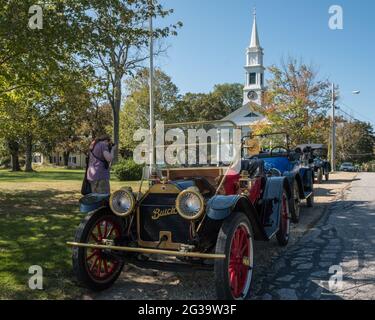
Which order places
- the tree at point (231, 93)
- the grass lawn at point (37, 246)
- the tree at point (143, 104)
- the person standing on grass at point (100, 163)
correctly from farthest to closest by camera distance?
1. the tree at point (231, 93)
2. the tree at point (143, 104)
3. the person standing on grass at point (100, 163)
4. the grass lawn at point (37, 246)

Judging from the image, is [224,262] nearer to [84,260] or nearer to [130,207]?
[130,207]

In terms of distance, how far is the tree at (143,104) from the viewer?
43.1 m

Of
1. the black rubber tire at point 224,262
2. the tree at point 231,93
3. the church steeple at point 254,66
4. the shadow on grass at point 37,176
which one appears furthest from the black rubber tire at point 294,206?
the tree at point 231,93

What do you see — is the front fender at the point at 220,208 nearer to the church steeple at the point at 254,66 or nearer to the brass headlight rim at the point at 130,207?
the brass headlight rim at the point at 130,207

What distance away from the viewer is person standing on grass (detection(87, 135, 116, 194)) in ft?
28.7

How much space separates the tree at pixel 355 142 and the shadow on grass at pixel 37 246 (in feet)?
159

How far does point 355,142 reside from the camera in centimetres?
6106

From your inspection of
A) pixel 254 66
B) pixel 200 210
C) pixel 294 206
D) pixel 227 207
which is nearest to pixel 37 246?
pixel 200 210

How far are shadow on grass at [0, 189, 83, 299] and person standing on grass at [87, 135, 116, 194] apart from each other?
2.75 ft

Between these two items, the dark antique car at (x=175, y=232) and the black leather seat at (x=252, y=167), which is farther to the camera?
the black leather seat at (x=252, y=167)

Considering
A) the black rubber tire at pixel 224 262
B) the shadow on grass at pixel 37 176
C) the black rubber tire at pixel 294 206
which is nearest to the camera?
the black rubber tire at pixel 224 262

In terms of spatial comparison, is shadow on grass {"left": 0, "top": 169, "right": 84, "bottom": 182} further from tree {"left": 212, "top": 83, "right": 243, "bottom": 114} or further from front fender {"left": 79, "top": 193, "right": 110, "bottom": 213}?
tree {"left": 212, "top": 83, "right": 243, "bottom": 114}

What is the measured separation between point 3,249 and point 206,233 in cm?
334
